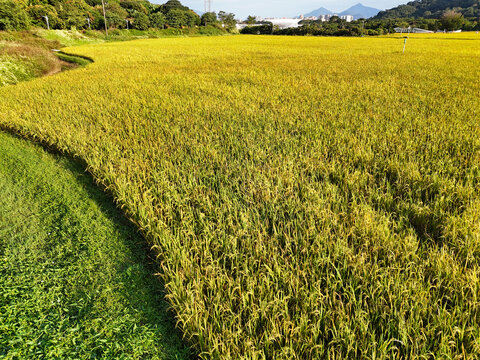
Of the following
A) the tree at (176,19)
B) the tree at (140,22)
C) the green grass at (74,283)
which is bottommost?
the green grass at (74,283)

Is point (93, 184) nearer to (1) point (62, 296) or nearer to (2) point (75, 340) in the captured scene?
(1) point (62, 296)

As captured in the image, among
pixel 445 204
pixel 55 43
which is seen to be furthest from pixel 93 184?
→ pixel 55 43

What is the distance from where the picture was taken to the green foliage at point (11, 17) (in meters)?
24.4

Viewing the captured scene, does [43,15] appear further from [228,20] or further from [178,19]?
[228,20]

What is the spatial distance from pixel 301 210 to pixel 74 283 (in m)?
1.83

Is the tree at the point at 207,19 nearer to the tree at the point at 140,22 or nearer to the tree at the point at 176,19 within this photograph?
the tree at the point at 176,19

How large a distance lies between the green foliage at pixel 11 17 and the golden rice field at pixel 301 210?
2733 cm

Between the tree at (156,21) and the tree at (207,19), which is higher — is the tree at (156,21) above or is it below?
below

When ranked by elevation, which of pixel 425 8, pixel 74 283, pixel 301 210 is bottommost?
pixel 74 283

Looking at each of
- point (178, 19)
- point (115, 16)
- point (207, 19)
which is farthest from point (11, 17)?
point (207, 19)

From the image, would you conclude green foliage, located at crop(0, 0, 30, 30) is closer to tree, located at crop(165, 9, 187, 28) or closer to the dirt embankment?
the dirt embankment

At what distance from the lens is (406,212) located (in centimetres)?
238

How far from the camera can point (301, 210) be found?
2.45 metres

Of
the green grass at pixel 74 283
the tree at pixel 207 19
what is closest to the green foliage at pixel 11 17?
the green grass at pixel 74 283
